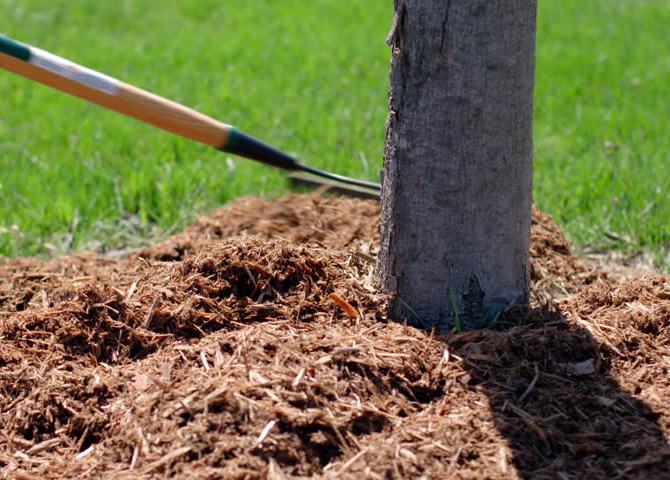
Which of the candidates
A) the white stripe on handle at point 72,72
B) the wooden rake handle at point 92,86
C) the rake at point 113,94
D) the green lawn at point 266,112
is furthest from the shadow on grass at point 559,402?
the green lawn at point 266,112

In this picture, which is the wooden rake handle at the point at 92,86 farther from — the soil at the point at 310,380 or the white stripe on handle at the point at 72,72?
the soil at the point at 310,380

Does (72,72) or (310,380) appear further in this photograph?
(72,72)

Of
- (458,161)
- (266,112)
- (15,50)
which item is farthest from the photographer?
(266,112)

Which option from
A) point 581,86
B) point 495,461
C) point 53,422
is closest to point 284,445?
point 495,461

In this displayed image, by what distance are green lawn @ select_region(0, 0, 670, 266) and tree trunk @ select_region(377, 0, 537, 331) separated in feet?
6.04

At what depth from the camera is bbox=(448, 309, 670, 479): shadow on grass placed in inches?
107

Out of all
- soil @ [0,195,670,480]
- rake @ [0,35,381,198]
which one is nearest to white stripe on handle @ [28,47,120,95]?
rake @ [0,35,381,198]

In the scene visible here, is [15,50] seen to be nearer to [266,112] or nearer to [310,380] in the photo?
[310,380]

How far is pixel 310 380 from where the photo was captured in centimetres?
291

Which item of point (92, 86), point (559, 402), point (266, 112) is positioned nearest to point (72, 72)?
point (92, 86)

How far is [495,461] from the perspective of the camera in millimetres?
2713

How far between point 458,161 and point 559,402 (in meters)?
0.87

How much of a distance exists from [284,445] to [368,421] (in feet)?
0.96

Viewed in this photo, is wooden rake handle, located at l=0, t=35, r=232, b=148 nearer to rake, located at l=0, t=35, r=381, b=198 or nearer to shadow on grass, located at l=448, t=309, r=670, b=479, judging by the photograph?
rake, located at l=0, t=35, r=381, b=198
